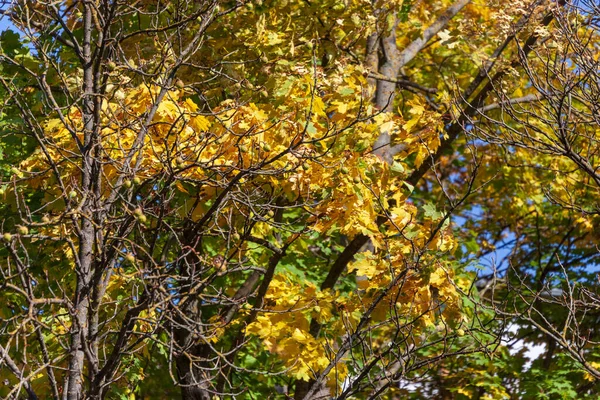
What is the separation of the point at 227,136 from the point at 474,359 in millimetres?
6052

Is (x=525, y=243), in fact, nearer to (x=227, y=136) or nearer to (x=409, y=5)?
(x=409, y=5)

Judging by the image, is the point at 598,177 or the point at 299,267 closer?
the point at 598,177

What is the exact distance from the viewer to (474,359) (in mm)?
10766

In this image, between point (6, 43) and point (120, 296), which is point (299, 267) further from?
point (6, 43)

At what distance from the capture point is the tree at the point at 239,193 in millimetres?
4938

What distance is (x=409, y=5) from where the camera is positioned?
885cm

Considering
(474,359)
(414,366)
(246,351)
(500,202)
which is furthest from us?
(500,202)

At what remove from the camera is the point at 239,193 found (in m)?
5.91

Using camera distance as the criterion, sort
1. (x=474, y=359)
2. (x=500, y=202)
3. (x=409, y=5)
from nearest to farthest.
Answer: (x=409, y=5) → (x=474, y=359) → (x=500, y=202)

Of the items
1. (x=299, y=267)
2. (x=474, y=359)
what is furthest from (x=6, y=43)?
(x=474, y=359)

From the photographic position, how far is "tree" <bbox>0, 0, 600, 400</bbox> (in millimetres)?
4938

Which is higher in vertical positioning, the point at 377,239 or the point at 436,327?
the point at 377,239

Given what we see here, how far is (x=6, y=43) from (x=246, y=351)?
4.07 m

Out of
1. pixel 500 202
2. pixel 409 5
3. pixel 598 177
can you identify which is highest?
pixel 500 202
